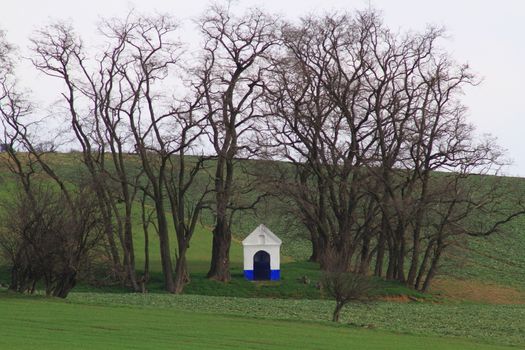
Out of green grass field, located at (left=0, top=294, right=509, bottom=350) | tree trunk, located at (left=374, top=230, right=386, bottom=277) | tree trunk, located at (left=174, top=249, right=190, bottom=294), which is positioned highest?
tree trunk, located at (left=374, top=230, right=386, bottom=277)

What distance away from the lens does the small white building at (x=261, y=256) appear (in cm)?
6031

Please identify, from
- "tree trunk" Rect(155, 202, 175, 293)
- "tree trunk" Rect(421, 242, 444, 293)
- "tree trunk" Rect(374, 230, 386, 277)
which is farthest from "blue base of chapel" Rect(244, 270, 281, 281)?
"tree trunk" Rect(421, 242, 444, 293)

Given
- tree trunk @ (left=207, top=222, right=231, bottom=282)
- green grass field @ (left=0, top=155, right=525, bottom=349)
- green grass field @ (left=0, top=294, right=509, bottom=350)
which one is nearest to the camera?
green grass field @ (left=0, top=294, right=509, bottom=350)

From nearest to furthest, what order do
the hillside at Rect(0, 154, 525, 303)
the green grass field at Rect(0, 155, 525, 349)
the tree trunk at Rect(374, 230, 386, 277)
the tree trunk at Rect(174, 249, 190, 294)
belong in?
the green grass field at Rect(0, 155, 525, 349) → the tree trunk at Rect(174, 249, 190, 294) → the hillside at Rect(0, 154, 525, 303) → the tree trunk at Rect(374, 230, 386, 277)

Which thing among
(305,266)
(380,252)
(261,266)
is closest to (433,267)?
(380,252)

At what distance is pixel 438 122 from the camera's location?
192 feet

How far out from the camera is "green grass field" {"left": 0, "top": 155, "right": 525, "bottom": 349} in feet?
84.7

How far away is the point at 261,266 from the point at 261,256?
0.67 meters

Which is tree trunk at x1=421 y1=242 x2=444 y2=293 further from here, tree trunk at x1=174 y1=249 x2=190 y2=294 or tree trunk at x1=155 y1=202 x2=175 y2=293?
tree trunk at x1=155 y1=202 x2=175 y2=293

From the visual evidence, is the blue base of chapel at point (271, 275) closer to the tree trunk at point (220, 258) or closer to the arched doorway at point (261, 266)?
the arched doorway at point (261, 266)

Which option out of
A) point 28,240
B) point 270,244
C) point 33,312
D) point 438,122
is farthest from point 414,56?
point 33,312

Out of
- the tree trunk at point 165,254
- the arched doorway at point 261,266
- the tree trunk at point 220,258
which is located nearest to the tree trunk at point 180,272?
the tree trunk at point 165,254

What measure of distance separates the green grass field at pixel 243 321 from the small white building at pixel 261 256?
98 centimetres

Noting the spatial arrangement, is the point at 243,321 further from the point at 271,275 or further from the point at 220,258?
the point at 271,275
